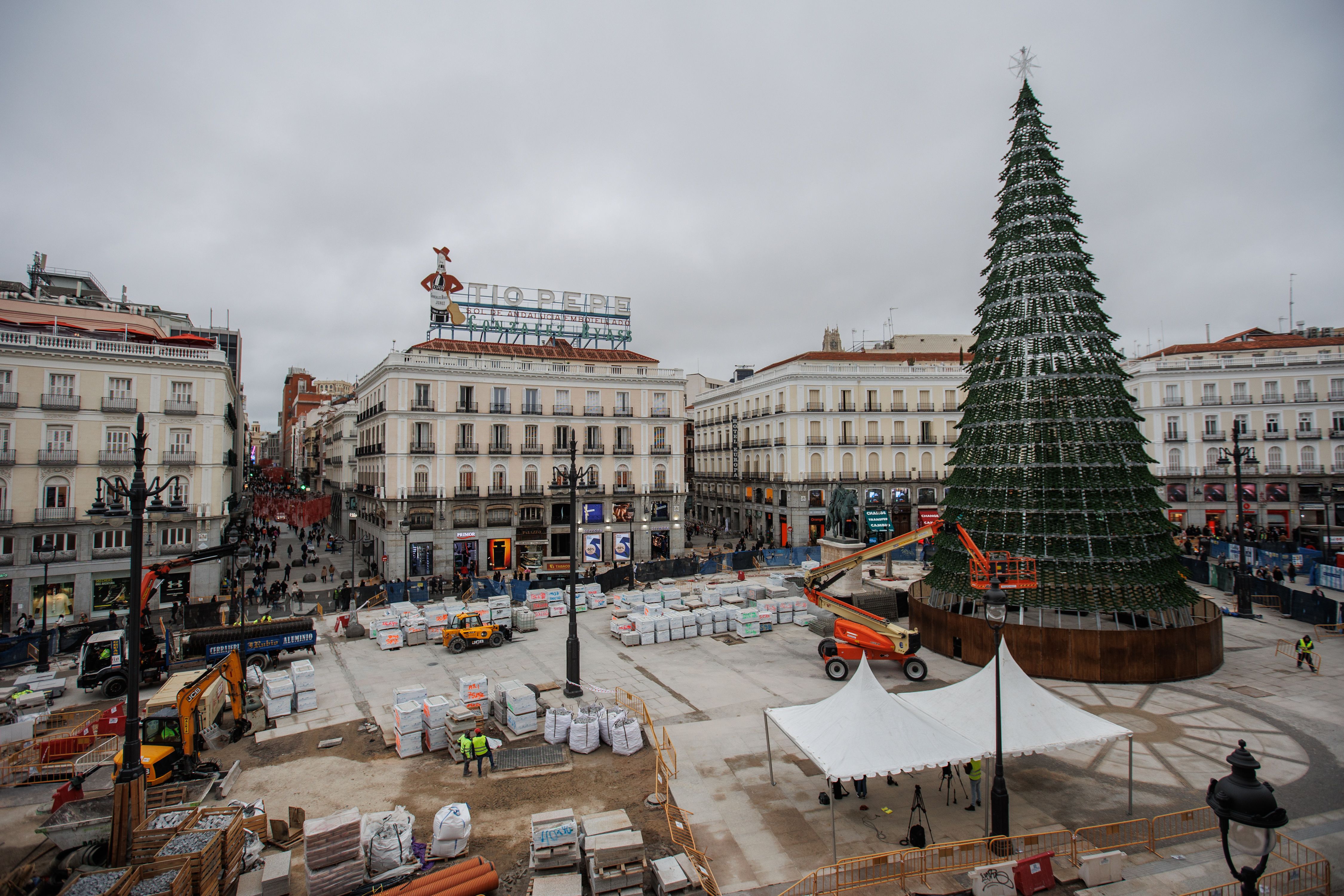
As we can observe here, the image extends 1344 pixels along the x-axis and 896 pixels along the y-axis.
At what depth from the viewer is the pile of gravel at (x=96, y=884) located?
29.3 feet

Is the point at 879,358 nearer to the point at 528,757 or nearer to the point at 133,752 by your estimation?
the point at 528,757

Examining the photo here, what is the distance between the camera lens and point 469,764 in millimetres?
14742

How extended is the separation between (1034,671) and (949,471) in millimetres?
35743

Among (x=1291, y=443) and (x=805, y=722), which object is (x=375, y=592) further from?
(x=1291, y=443)

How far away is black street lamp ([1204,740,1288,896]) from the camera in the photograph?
5.39 meters

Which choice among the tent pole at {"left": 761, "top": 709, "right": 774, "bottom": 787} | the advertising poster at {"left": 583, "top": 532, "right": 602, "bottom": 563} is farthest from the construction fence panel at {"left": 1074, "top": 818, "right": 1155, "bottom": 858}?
the advertising poster at {"left": 583, "top": 532, "right": 602, "bottom": 563}

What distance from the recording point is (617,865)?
1009 centimetres

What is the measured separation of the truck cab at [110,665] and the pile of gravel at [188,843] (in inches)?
507

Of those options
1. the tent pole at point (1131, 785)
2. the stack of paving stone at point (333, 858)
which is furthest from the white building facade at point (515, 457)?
the tent pole at point (1131, 785)

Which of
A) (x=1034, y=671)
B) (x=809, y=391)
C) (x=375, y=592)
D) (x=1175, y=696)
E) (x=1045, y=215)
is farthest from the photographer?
(x=809, y=391)

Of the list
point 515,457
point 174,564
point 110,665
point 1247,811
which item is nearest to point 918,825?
point 1247,811

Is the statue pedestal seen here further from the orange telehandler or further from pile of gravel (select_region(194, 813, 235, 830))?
pile of gravel (select_region(194, 813, 235, 830))

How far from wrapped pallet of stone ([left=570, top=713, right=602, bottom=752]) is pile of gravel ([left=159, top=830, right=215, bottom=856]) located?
7.23 metres

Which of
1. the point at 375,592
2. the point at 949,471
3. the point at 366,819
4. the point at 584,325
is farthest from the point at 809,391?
the point at 366,819
